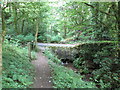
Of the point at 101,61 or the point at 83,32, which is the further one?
the point at 101,61

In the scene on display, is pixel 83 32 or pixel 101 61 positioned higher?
pixel 83 32

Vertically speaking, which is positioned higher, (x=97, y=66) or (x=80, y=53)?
(x=80, y=53)

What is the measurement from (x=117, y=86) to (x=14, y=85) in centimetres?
452

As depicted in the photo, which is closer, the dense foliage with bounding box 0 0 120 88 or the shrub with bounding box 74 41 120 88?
the dense foliage with bounding box 0 0 120 88

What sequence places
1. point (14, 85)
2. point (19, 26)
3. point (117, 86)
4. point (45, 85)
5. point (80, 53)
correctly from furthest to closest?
point (19, 26) → point (80, 53) → point (117, 86) → point (45, 85) → point (14, 85)

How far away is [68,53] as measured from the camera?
849 cm

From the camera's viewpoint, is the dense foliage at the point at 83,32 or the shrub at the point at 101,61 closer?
the dense foliage at the point at 83,32

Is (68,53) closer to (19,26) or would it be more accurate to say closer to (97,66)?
(97,66)

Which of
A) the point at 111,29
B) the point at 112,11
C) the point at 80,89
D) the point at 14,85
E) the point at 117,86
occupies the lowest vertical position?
the point at 117,86

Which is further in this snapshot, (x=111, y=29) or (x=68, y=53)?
(x=68, y=53)

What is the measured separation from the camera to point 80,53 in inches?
315

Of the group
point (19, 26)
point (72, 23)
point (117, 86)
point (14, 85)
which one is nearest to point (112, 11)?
point (72, 23)

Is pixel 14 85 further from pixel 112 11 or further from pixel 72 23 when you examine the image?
pixel 112 11

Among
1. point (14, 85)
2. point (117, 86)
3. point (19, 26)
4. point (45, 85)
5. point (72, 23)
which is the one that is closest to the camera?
point (14, 85)
